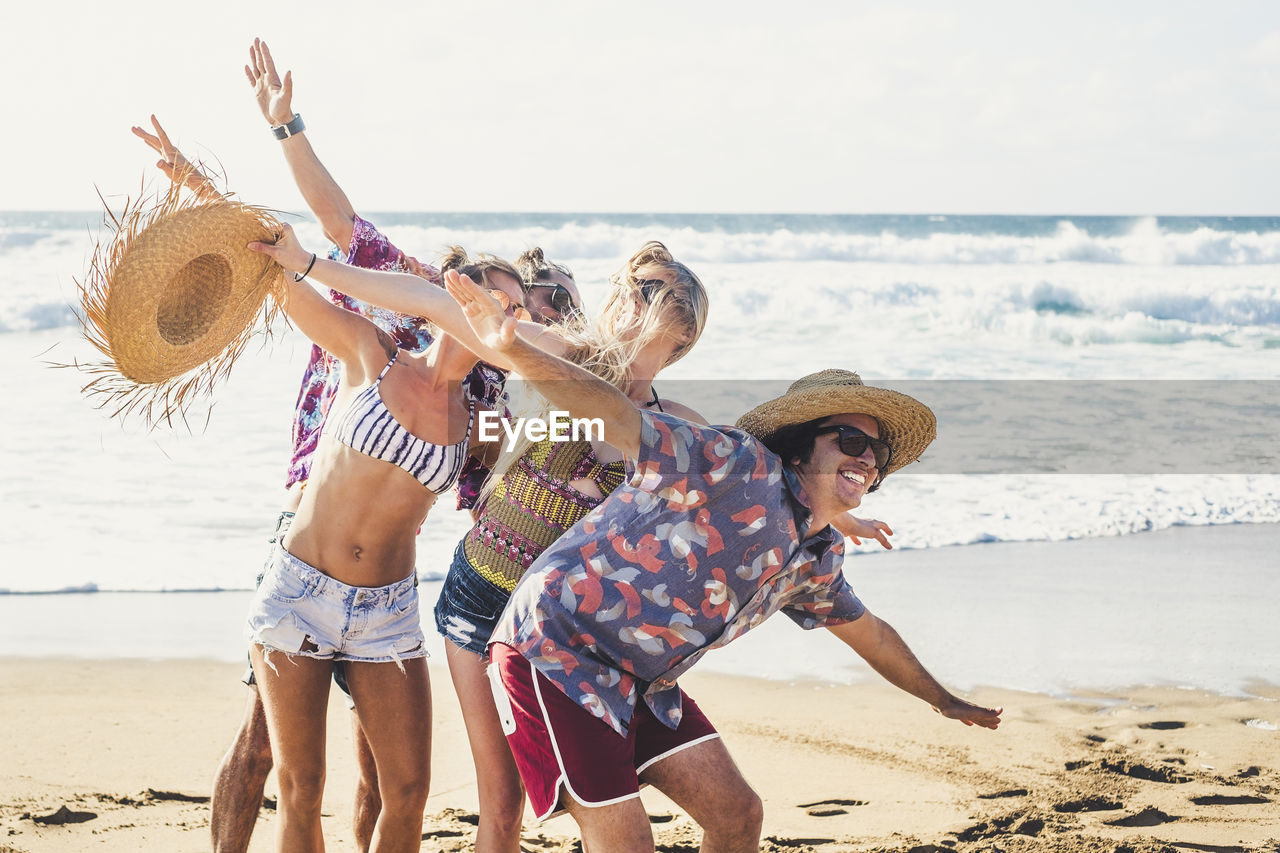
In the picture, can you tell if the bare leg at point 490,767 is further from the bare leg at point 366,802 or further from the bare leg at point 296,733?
the bare leg at point 366,802

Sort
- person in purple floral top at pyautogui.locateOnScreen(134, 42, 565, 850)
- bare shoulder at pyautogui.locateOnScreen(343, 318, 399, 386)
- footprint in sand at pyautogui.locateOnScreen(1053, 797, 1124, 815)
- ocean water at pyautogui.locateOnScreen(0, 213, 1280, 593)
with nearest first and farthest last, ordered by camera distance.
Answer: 1. bare shoulder at pyautogui.locateOnScreen(343, 318, 399, 386)
2. person in purple floral top at pyautogui.locateOnScreen(134, 42, 565, 850)
3. footprint in sand at pyautogui.locateOnScreen(1053, 797, 1124, 815)
4. ocean water at pyautogui.locateOnScreen(0, 213, 1280, 593)

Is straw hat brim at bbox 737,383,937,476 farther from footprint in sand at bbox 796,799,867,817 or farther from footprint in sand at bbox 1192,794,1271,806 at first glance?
footprint in sand at bbox 1192,794,1271,806

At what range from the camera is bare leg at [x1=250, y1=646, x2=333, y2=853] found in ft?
9.92

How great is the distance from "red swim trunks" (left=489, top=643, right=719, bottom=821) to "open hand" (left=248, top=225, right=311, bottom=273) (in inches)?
43.0

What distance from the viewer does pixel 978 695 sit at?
544 cm

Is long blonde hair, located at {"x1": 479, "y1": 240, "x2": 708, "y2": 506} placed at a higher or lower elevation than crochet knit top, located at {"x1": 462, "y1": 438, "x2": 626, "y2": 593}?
higher

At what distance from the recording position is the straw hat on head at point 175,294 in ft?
8.99

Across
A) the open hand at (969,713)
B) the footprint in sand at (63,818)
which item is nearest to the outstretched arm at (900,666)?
the open hand at (969,713)

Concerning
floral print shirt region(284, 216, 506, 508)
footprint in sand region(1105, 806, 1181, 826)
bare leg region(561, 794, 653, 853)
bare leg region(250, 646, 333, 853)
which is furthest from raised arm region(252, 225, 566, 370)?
footprint in sand region(1105, 806, 1181, 826)

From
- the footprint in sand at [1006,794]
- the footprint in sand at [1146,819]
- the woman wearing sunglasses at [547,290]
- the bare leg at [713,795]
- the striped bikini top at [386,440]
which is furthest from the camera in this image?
the footprint in sand at [1006,794]

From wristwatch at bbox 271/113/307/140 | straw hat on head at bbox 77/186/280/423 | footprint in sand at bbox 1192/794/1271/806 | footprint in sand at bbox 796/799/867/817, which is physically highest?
wristwatch at bbox 271/113/307/140

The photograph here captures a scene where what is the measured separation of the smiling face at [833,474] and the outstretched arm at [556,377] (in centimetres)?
51

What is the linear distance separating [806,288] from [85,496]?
15.9 m


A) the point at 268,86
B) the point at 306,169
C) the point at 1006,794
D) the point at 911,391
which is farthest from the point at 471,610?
the point at 911,391
